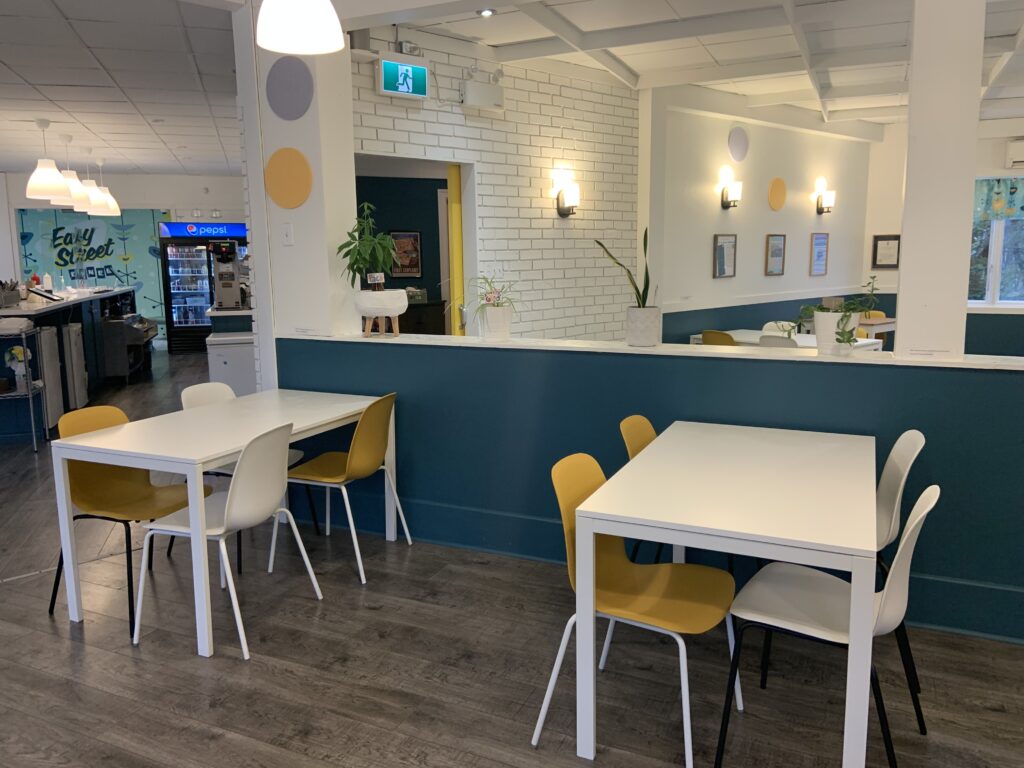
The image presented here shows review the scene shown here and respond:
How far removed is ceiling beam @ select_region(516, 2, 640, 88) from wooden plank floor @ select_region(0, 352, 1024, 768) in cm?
338

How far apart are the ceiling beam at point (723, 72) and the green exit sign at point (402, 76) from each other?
2.48 meters

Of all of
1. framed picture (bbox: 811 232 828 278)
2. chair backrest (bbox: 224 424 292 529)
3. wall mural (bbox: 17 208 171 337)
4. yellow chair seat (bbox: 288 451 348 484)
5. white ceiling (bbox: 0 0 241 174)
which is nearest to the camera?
chair backrest (bbox: 224 424 292 529)

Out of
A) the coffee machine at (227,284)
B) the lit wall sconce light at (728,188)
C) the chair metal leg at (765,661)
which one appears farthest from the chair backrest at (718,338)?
the coffee machine at (227,284)

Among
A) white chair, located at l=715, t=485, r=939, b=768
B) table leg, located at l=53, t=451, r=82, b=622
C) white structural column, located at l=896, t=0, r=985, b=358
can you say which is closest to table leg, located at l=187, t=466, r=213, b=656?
table leg, located at l=53, t=451, r=82, b=622

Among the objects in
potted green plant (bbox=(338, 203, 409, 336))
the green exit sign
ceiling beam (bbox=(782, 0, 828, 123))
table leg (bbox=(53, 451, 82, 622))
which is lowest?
table leg (bbox=(53, 451, 82, 622))

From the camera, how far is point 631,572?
2592mm

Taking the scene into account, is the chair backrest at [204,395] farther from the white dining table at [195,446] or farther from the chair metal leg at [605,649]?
the chair metal leg at [605,649]

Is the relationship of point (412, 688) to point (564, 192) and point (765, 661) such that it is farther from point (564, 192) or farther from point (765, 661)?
point (564, 192)

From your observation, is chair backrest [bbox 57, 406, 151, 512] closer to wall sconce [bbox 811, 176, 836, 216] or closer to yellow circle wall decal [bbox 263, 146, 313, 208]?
yellow circle wall decal [bbox 263, 146, 313, 208]

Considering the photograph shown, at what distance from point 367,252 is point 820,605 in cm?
288

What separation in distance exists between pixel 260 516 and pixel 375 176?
5.82 meters

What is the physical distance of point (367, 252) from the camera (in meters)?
4.18

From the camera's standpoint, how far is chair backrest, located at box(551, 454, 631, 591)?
2.37 metres

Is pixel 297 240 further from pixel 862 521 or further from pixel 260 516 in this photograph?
pixel 862 521
